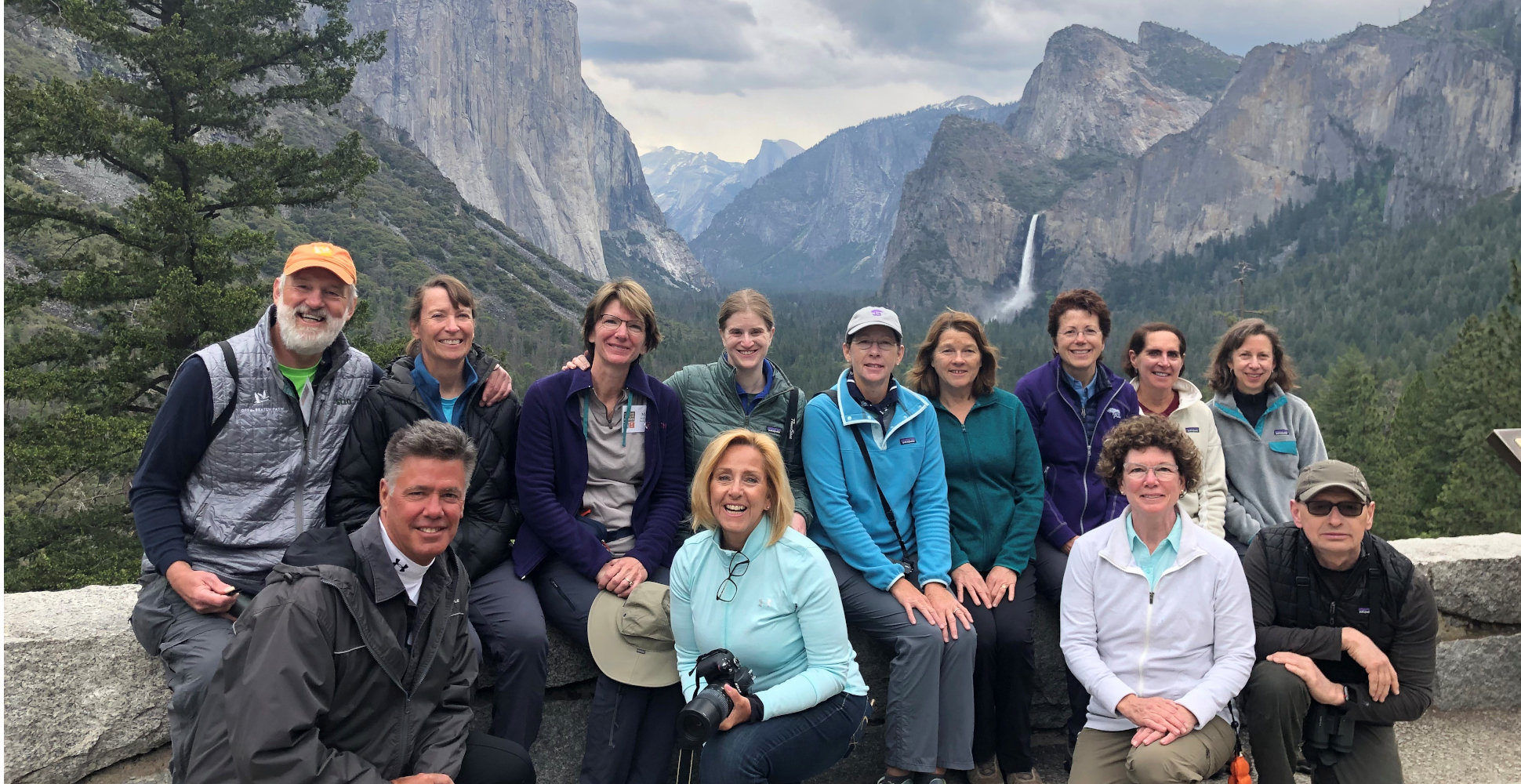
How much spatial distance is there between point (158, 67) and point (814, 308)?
18133 cm

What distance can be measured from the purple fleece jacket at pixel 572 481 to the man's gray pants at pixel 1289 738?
9.38ft

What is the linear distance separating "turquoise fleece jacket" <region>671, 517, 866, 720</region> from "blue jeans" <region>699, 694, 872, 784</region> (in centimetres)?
9

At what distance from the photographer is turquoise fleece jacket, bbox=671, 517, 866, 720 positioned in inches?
148

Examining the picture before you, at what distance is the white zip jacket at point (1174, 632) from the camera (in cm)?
386

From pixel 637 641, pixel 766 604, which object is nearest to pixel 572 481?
pixel 637 641

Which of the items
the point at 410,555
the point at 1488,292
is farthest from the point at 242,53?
the point at 1488,292

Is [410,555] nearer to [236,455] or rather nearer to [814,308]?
[236,455]

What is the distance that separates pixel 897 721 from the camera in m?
4.07

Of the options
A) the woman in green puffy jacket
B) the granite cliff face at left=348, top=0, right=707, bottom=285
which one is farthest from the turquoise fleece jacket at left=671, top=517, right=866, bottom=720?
the granite cliff face at left=348, top=0, right=707, bottom=285

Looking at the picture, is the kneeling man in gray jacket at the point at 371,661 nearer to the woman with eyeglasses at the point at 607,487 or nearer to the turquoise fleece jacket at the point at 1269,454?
the woman with eyeglasses at the point at 607,487

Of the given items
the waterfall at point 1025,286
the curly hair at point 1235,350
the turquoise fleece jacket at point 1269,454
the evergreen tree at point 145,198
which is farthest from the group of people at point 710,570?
the waterfall at point 1025,286

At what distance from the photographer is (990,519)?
4.75 meters

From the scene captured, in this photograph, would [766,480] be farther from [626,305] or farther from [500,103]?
[500,103]

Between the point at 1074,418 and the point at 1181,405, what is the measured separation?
0.74 metres
